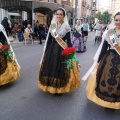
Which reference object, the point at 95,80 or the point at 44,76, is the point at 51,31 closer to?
the point at 44,76

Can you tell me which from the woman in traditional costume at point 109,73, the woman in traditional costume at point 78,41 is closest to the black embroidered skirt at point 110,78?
the woman in traditional costume at point 109,73

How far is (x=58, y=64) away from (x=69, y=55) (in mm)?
268

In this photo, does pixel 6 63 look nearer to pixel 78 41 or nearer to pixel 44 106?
pixel 44 106

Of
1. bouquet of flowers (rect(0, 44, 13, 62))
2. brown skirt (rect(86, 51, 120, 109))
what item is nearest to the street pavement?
brown skirt (rect(86, 51, 120, 109))

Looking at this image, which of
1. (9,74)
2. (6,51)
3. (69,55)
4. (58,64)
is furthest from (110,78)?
(6,51)

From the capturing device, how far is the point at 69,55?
11.6 ft

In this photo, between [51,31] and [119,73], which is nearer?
[119,73]

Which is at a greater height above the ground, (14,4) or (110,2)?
(110,2)

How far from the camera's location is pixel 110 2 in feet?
338

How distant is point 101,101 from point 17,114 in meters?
1.26

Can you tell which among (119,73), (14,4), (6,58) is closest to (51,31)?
(6,58)

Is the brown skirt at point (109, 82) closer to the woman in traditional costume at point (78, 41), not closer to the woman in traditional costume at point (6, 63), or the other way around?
the woman in traditional costume at point (6, 63)

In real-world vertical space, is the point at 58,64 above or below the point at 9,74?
above

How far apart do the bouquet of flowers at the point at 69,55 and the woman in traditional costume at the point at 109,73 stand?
55 cm
